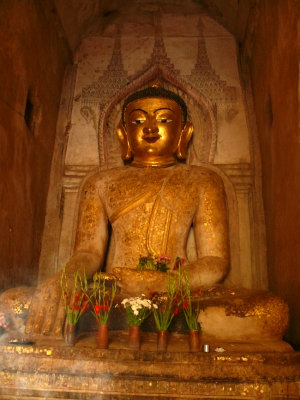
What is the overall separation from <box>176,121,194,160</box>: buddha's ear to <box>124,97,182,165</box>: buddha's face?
0.05 metres

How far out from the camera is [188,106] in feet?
15.3

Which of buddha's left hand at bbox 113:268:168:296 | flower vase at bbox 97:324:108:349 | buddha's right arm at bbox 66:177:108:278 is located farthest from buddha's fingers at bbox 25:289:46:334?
buddha's right arm at bbox 66:177:108:278

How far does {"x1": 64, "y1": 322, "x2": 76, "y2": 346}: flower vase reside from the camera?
2.43 m

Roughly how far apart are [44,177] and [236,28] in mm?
2558

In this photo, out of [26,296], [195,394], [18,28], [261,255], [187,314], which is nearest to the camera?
[195,394]

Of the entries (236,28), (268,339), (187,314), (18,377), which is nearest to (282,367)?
(268,339)

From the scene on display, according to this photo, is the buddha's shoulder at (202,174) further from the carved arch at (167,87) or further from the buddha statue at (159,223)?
the carved arch at (167,87)

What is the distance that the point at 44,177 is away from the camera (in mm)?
4188

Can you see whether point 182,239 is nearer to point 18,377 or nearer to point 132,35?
point 18,377

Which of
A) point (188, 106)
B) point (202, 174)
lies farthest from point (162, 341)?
point (188, 106)

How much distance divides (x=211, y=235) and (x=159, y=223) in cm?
46

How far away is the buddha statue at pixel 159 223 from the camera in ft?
8.73

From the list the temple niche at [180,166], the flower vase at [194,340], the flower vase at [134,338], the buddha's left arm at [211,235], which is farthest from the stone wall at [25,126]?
the flower vase at [194,340]

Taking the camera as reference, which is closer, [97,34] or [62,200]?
[62,200]
